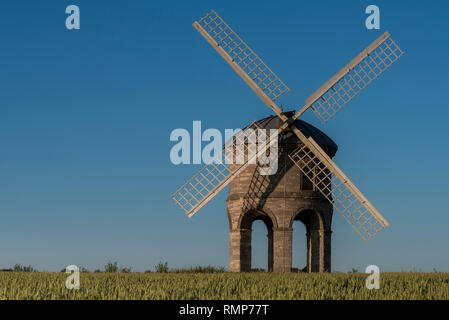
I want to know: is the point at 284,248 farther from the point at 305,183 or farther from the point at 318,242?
the point at 305,183

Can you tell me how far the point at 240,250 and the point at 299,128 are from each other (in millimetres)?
5903

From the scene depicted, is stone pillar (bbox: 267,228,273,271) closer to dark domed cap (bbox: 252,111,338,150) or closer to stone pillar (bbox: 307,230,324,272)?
stone pillar (bbox: 307,230,324,272)

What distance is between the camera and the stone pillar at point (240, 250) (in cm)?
2680

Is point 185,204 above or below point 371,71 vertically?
below

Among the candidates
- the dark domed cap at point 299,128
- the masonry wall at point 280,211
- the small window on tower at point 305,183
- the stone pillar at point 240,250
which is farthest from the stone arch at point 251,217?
the dark domed cap at point 299,128

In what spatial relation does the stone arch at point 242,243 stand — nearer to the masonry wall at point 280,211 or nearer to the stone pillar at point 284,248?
the masonry wall at point 280,211

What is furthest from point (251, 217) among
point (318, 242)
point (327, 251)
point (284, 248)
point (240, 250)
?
point (327, 251)

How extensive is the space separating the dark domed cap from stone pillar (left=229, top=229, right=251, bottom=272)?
4.56 metres

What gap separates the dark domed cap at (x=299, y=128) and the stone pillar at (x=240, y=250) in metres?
4.56

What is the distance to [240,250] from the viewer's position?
26.8 metres
